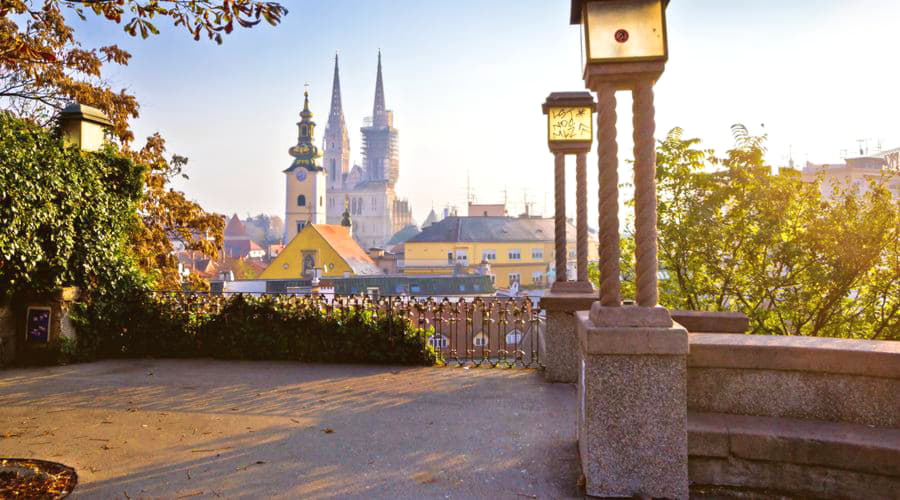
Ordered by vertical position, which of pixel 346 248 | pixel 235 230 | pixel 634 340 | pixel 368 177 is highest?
pixel 368 177

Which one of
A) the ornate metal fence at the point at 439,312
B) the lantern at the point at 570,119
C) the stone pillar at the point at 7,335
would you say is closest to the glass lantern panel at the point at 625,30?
the lantern at the point at 570,119

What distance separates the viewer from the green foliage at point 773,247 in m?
8.42

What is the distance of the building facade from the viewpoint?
166250mm

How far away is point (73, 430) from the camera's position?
223 inches

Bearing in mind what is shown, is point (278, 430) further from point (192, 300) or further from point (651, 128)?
point (192, 300)

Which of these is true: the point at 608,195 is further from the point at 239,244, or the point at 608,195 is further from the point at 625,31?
the point at 239,244

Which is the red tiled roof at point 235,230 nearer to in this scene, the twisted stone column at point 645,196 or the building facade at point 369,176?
the building facade at point 369,176

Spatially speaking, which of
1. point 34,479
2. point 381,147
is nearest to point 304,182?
point 381,147

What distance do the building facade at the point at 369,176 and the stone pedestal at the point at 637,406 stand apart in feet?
503

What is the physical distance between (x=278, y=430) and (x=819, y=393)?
184 inches

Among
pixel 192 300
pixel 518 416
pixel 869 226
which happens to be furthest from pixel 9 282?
pixel 869 226

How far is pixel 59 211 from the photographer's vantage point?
8.47m

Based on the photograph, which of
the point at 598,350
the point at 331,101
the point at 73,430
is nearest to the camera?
the point at 598,350

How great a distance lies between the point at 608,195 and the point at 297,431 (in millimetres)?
3699
